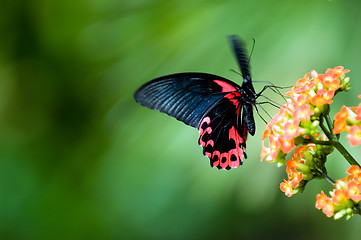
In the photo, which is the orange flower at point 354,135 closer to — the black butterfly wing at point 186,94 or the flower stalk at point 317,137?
the flower stalk at point 317,137

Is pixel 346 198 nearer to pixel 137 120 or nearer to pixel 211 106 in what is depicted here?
pixel 211 106

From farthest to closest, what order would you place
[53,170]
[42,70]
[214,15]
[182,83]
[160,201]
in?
[42,70] → [53,170] → [214,15] → [160,201] → [182,83]

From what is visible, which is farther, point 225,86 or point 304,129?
point 225,86

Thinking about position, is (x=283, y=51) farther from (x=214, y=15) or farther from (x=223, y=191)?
(x=223, y=191)

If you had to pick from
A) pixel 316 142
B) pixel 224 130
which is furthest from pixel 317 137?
pixel 224 130

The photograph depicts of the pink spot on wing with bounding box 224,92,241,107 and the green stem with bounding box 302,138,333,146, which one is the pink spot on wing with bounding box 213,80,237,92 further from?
the green stem with bounding box 302,138,333,146

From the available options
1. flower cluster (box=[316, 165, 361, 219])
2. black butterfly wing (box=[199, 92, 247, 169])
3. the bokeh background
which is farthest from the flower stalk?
the bokeh background

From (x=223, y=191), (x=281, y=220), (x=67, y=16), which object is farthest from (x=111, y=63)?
(x=281, y=220)
